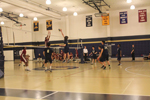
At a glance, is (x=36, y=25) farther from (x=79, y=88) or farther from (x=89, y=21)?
(x=79, y=88)

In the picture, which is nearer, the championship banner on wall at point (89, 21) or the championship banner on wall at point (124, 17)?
the championship banner on wall at point (124, 17)

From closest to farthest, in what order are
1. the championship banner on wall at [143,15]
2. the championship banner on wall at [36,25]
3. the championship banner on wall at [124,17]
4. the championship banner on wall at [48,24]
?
1. the championship banner on wall at [143,15]
2. the championship banner on wall at [124,17]
3. the championship banner on wall at [48,24]
4. the championship banner on wall at [36,25]

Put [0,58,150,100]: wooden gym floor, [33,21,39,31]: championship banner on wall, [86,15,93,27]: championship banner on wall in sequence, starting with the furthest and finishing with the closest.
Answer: [33,21,39,31]: championship banner on wall → [86,15,93,27]: championship banner on wall → [0,58,150,100]: wooden gym floor

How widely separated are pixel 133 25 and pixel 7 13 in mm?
17979

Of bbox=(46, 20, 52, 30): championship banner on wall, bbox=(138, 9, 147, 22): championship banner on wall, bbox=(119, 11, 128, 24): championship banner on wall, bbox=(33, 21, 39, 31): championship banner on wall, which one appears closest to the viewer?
bbox=(138, 9, 147, 22): championship banner on wall

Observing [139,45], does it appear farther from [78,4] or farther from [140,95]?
[140,95]

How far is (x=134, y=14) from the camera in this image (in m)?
22.8

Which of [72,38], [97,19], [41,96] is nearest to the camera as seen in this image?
[41,96]

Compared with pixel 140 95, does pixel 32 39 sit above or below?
above

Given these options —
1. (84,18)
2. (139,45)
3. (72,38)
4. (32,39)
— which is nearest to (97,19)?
(84,18)

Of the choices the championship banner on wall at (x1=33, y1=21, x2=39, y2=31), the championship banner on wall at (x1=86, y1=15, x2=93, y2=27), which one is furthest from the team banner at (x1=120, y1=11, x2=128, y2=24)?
the championship banner on wall at (x1=33, y1=21, x2=39, y2=31)

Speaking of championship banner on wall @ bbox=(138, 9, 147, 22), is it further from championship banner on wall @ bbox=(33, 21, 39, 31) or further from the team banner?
championship banner on wall @ bbox=(33, 21, 39, 31)

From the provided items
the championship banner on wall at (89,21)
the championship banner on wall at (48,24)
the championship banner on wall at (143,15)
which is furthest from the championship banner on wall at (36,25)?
the championship banner on wall at (143,15)

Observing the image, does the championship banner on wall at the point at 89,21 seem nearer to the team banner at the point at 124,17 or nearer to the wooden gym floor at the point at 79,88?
the team banner at the point at 124,17
